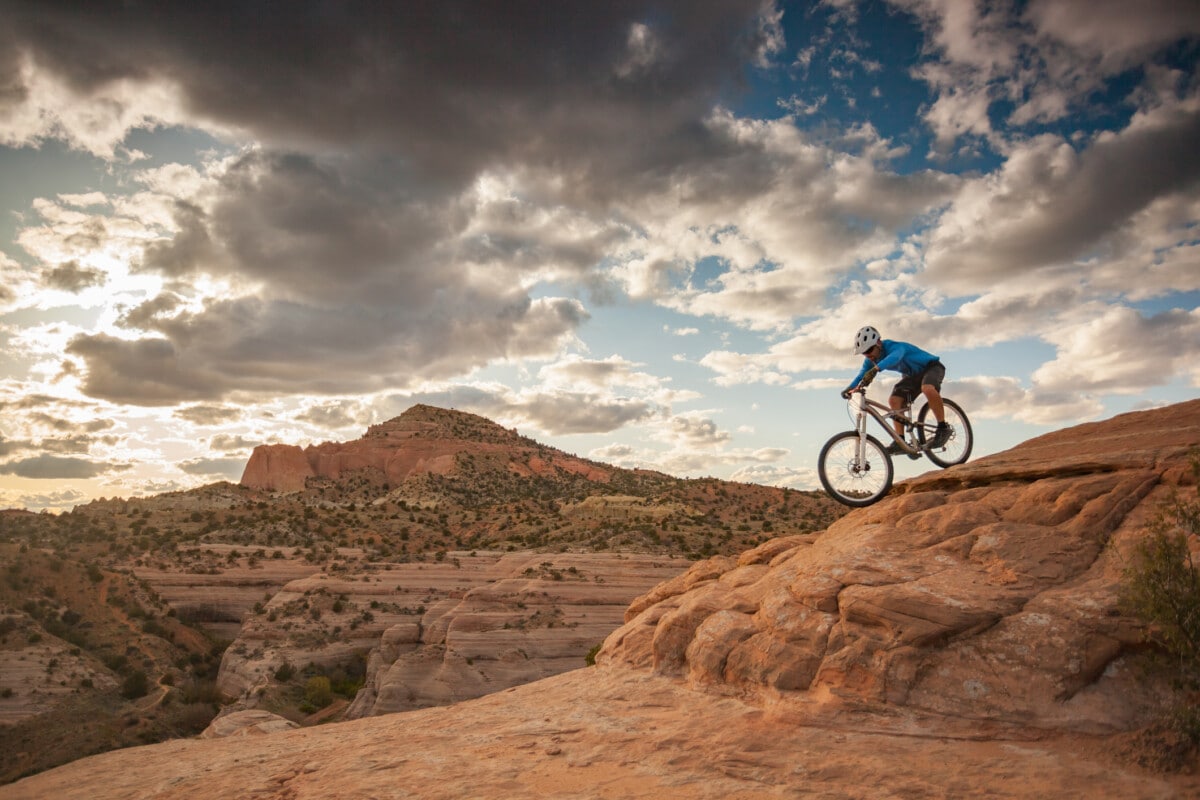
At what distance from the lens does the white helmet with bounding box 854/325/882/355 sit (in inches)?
499

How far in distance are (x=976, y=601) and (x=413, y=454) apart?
10964cm

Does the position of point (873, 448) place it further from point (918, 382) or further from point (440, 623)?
point (440, 623)

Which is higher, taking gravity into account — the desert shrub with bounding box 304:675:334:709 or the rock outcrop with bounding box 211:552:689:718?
the rock outcrop with bounding box 211:552:689:718

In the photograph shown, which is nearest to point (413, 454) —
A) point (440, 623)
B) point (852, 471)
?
point (440, 623)

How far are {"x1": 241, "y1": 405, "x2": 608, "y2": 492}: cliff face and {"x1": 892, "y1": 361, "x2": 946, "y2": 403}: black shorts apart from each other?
92.3m

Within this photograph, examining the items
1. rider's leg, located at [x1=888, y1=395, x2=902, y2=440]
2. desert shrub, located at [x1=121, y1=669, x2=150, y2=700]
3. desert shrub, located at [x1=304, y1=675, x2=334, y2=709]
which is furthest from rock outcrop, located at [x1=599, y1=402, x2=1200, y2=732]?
desert shrub, located at [x1=121, y1=669, x2=150, y2=700]

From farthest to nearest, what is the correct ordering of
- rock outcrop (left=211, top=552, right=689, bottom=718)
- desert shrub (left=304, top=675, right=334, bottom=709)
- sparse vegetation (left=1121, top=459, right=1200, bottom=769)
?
desert shrub (left=304, top=675, right=334, bottom=709)
rock outcrop (left=211, top=552, right=689, bottom=718)
sparse vegetation (left=1121, top=459, right=1200, bottom=769)

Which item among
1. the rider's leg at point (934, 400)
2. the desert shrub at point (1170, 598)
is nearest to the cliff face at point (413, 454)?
the rider's leg at point (934, 400)

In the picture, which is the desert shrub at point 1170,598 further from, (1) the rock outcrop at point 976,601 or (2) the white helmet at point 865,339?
(2) the white helmet at point 865,339

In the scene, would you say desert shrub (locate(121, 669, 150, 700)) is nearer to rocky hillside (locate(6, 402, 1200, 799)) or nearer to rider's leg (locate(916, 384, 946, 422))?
rocky hillside (locate(6, 402, 1200, 799))

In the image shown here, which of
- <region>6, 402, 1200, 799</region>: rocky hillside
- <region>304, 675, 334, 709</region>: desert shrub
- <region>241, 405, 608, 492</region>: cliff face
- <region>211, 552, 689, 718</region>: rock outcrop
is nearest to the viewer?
<region>6, 402, 1200, 799</region>: rocky hillside

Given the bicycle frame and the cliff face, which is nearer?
the bicycle frame

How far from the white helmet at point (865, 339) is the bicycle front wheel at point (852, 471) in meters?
1.61

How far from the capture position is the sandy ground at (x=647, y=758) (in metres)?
7.67
